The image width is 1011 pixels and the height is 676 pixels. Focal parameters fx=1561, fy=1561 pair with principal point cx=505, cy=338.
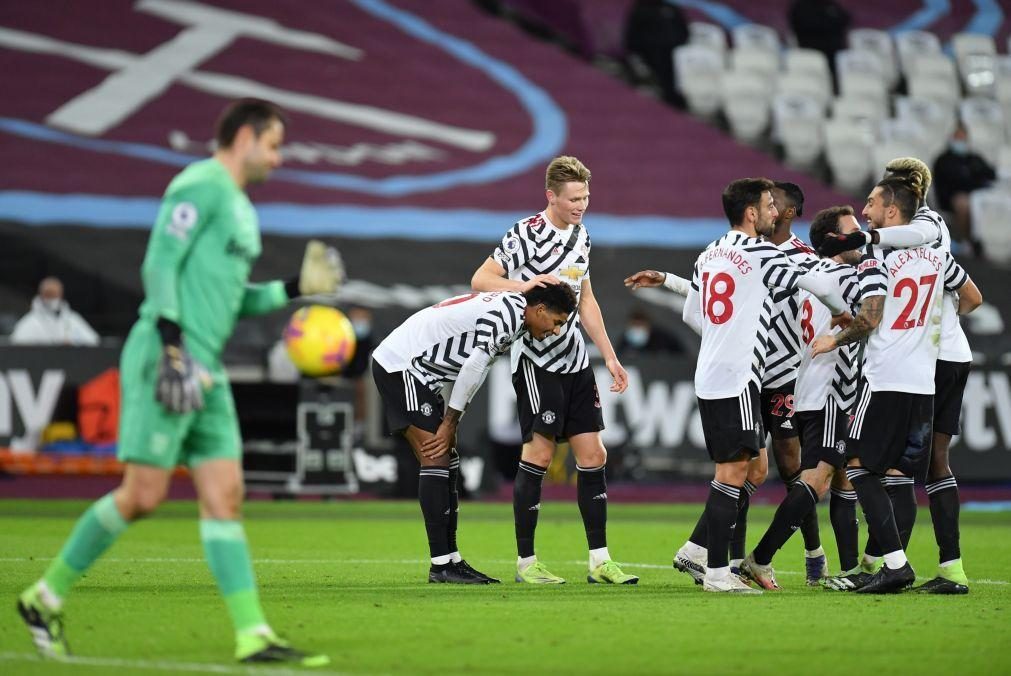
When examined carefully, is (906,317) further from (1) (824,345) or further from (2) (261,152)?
(2) (261,152)

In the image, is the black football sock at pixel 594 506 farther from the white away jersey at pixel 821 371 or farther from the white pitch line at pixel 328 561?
the white away jersey at pixel 821 371

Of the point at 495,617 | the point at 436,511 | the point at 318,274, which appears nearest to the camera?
the point at 318,274

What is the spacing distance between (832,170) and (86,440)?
13.9 metres

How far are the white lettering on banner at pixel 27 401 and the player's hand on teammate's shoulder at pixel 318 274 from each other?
11804 millimetres

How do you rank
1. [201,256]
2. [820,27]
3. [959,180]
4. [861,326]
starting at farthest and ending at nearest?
1. [820,27]
2. [959,180]
3. [861,326]
4. [201,256]

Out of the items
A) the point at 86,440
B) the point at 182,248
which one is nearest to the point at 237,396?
the point at 86,440

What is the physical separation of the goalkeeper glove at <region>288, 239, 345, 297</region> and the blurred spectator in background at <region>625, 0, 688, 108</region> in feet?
72.7

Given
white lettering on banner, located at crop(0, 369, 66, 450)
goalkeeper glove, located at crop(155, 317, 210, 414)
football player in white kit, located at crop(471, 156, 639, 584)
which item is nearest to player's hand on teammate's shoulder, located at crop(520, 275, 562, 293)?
football player in white kit, located at crop(471, 156, 639, 584)

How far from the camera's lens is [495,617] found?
23.7 ft

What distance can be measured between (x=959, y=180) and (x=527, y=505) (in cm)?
1732

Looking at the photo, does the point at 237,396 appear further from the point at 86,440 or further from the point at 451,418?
the point at 451,418

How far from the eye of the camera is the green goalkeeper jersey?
229 inches

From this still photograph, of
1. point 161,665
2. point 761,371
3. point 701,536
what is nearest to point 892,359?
point 761,371

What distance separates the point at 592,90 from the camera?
90.4 feet
